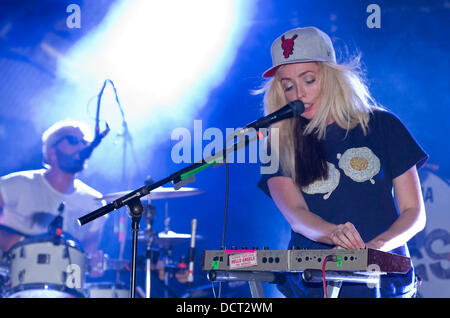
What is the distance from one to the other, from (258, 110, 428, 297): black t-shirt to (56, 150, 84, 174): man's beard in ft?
6.80

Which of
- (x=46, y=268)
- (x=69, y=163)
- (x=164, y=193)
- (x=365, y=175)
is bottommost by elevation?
(x=46, y=268)

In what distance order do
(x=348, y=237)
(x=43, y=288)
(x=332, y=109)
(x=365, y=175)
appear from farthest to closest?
(x=43, y=288)
(x=332, y=109)
(x=365, y=175)
(x=348, y=237)

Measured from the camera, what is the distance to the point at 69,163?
4.23 m

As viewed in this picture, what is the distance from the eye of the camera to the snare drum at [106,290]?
4.03m

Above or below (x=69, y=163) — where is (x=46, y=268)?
below

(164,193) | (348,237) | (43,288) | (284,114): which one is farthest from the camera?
(164,193)

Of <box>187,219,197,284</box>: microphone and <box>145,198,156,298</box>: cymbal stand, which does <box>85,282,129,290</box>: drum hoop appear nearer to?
<box>145,198,156,298</box>: cymbal stand

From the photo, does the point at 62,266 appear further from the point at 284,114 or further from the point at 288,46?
the point at 284,114

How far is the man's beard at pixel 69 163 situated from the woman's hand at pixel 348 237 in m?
2.70

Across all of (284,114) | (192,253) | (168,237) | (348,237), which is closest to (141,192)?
(284,114)

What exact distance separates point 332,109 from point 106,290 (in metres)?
2.29

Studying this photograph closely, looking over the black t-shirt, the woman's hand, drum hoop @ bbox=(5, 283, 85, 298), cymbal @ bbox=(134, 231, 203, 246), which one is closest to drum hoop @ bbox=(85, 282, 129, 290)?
drum hoop @ bbox=(5, 283, 85, 298)
